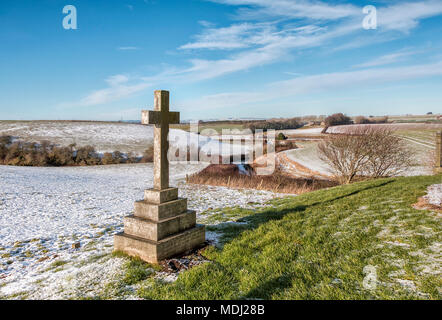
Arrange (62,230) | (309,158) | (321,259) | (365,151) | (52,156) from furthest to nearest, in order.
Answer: (309,158) → (52,156) → (365,151) → (62,230) → (321,259)

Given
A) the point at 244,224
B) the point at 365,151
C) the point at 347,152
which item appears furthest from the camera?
the point at 347,152

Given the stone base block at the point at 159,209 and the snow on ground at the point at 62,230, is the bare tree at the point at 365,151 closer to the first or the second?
the snow on ground at the point at 62,230

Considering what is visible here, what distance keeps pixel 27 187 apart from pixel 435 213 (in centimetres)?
1842

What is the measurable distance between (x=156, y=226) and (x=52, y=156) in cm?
3101

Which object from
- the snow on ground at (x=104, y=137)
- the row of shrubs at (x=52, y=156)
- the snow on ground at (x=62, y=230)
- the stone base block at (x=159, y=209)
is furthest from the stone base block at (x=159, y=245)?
the snow on ground at (x=104, y=137)

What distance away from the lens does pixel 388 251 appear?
16.8ft

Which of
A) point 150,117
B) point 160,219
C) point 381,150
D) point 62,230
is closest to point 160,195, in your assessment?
point 160,219

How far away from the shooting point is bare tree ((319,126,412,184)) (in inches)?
745

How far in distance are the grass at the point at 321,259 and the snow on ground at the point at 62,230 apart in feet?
3.92

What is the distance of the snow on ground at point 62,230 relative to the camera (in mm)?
4879

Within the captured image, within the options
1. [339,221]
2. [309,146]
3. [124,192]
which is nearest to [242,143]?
[309,146]

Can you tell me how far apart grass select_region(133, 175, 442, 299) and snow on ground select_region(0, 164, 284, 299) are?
1196mm

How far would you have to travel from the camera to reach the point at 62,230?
8742 mm

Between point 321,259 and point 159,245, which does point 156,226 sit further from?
point 321,259
